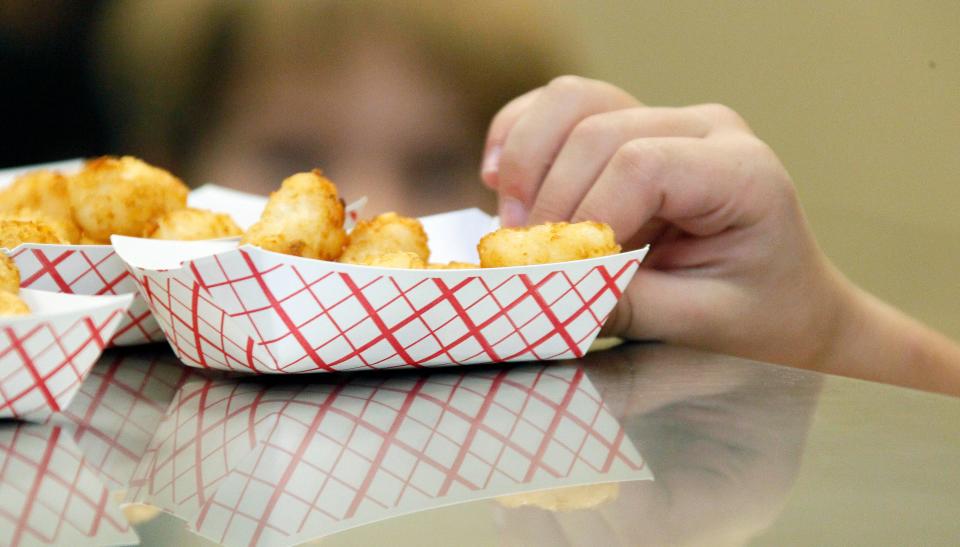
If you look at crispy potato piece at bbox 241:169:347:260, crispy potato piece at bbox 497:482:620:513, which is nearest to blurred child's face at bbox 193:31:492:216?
crispy potato piece at bbox 241:169:347:260

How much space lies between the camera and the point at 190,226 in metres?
0.86

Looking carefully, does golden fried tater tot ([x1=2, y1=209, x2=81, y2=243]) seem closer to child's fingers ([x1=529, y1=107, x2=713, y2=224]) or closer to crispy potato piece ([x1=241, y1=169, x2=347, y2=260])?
crispy potato piece ([x1=241, y1=169, x2=347, y2=260])

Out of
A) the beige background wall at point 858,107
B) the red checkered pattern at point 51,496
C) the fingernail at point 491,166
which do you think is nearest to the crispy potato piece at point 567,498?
the red checkered pattern at point 51,496

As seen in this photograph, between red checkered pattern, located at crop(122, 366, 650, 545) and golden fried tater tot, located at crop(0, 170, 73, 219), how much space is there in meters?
0.32

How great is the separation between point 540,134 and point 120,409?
0.64 m

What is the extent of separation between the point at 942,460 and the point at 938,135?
2021mm

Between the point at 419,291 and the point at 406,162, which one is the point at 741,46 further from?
the point at 419,291

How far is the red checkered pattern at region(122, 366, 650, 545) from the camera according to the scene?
464mm

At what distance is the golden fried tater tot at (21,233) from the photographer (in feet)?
2.52

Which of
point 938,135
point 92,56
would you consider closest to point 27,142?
point 92,56

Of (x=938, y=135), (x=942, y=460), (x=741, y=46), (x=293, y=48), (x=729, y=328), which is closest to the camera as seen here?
(x=942, y=460)

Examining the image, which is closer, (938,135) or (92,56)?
(938,135)

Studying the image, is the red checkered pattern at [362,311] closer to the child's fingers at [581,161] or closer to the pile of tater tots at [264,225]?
the pile of tater tots at [264,225]

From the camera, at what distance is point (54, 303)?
0.65 meters
